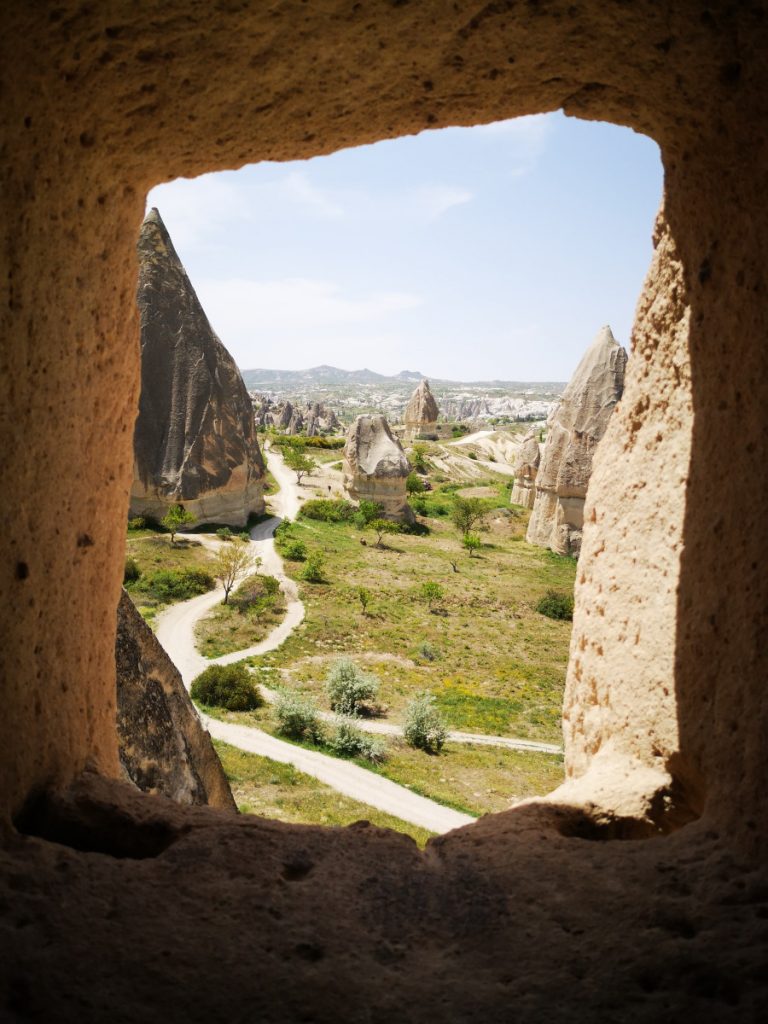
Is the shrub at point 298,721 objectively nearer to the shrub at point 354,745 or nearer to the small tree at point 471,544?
the shrub at point 354,745

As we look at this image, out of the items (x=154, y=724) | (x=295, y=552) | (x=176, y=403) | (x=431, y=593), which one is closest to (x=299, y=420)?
(x=176, y=403)

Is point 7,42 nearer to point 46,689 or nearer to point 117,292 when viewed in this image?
point 117,292

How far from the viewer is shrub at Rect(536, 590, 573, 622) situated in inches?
888

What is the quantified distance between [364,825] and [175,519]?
23.9m

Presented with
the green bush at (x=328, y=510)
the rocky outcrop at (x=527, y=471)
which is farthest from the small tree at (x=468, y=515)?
the green bush at (x=328, y=510)

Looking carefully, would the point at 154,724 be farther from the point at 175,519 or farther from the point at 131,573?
the point at 175,519

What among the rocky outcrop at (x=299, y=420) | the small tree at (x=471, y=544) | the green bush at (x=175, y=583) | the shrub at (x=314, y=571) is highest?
the rocky outcrop at (x=299, y=420)

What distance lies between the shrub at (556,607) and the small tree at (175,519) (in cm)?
1337

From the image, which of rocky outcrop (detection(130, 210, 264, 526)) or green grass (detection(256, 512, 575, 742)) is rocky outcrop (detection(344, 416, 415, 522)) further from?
rocky outcrop (detection(130, 210, 264, 526))

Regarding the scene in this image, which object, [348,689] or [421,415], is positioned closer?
[348,689]

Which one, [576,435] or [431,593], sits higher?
[576,435]

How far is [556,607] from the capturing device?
2269 cm

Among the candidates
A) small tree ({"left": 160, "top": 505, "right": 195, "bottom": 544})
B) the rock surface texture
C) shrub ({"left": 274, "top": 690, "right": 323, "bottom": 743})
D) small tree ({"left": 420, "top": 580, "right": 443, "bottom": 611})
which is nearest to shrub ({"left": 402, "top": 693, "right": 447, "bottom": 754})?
shrub ({"left": 274, "top": 690, "right": 323, "bottom": 743})

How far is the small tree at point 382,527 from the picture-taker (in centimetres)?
3063
